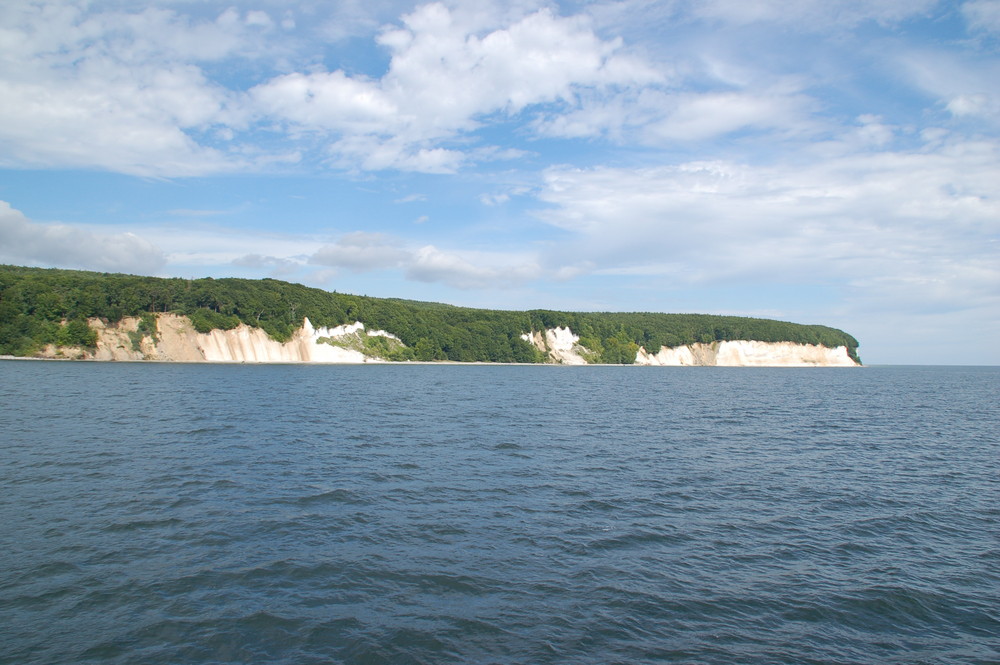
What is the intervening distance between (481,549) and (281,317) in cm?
12301

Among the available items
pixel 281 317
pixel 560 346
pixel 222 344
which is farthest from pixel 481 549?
pixel 560 346

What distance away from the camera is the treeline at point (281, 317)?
100250mm

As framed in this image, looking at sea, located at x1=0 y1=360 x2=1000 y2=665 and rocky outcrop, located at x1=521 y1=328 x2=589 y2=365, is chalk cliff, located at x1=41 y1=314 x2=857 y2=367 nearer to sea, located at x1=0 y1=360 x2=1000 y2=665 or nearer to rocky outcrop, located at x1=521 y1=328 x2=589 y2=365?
rocky outcrop, located at x1=521 y1=328 x2=589 y2=365

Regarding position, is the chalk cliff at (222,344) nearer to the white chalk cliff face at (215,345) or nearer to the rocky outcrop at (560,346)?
the white chalk cliff face at (215,345)

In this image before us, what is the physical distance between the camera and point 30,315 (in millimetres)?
99750

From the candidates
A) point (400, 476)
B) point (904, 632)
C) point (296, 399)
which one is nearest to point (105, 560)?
point (400, 476)

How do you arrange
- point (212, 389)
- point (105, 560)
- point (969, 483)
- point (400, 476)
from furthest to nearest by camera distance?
point (212, 389)
point (969, 483)
point (400, 476)
point (105, 560)

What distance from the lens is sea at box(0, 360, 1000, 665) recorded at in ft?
31.2

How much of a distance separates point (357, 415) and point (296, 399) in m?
11.6

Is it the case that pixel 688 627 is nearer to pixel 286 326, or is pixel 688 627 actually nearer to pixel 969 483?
pixel 969 483

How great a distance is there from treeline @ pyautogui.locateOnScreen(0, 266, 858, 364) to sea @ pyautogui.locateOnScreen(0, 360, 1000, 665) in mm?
89110

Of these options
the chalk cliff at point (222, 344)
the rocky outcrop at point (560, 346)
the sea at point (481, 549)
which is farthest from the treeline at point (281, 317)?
the sea at point (481, 549)

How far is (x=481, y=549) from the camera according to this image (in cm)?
1334

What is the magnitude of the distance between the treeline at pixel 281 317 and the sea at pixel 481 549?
89110mm
